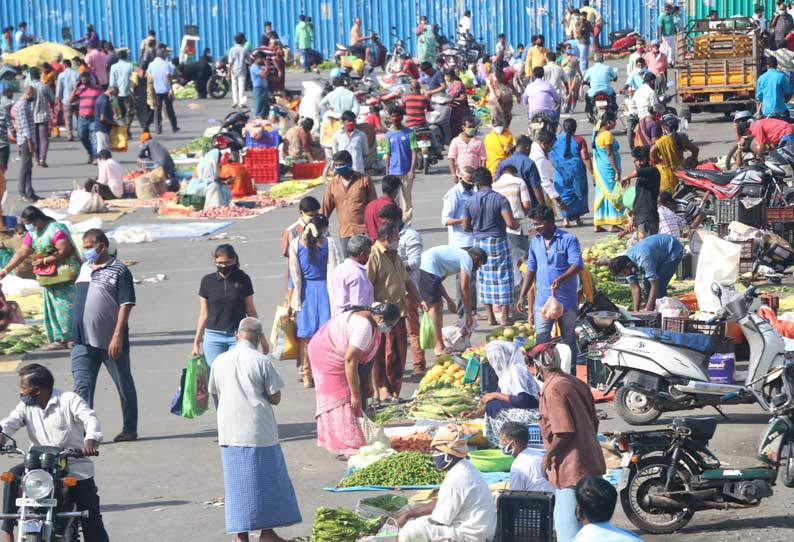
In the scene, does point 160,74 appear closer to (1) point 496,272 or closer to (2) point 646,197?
(2) point 646,197

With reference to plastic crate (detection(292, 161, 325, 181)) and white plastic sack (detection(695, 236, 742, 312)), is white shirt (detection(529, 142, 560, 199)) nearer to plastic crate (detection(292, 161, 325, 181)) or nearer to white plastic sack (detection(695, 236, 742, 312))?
white plastic sack (detection(695, 236, 742, 312))

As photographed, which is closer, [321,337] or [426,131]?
[321,337]

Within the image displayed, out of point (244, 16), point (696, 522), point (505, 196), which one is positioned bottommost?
point (696, 522)

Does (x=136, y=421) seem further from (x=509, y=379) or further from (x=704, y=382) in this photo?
(x=704, y=382)

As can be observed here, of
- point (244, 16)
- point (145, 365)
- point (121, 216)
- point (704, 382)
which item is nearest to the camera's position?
point (704, 382)

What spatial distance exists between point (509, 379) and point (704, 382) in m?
1.90

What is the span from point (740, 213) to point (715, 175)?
35.1 inches

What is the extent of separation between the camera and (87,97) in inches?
1083

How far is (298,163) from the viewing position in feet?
87.7

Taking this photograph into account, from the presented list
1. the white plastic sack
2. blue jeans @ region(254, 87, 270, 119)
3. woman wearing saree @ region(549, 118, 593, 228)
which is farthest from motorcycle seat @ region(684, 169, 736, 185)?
blue jeans @ region(254, 87, 270, 119)

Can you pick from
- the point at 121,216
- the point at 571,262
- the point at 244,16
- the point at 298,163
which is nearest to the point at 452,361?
the point at 571,262

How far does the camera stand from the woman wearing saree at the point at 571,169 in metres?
19.5

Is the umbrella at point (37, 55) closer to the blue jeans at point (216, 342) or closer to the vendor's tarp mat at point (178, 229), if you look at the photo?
the vendor's tarp mat at point (178, 229)

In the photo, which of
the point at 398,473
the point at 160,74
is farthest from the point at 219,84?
the point at 398,473
